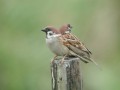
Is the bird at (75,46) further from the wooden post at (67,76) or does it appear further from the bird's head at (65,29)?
the wooden post at (67,76)

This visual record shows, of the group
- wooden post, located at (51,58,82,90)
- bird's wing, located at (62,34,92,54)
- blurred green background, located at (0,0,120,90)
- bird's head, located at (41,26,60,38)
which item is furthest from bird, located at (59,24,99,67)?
blurred green background, located at (0,0,120,90)

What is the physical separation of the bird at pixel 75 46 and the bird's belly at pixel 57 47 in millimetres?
58

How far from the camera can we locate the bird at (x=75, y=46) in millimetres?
6668

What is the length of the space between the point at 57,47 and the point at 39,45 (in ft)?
7.11

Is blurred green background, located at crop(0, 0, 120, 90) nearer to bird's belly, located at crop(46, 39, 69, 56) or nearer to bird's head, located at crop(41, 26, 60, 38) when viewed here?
bird's belly, located at crop(46, 39, 69, 56)

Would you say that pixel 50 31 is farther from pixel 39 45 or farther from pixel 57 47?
pixel 39 45

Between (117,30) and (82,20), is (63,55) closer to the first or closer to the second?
(82,20)

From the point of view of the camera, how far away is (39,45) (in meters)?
8.91

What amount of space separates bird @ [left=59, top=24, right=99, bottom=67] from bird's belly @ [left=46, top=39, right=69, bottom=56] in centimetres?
6

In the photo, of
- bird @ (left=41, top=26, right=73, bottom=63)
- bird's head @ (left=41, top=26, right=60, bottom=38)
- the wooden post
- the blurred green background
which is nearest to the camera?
the wooden post

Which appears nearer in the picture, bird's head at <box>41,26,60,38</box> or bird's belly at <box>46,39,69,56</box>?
bird's head at <box>41,26,60,38</box>

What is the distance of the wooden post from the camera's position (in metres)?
5.82

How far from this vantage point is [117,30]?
35.4 feet

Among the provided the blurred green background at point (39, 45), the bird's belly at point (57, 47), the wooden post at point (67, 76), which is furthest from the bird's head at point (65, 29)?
the blurred green background at point (39, 45)
